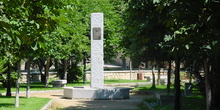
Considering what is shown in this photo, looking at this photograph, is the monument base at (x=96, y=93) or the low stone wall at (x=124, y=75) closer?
the monument base at (x=96, y=93)

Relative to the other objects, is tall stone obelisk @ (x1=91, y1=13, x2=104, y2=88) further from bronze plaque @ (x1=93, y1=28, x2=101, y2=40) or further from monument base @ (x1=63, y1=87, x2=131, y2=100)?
monument base @ (x1=63, y1=87, x2=131, y2=100)

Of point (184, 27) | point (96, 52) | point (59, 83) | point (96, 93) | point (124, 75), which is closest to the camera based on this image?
point (184, 27)

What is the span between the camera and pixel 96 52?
27.4 m

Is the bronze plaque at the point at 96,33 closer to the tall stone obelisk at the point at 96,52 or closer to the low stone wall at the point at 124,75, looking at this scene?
the tall stone obelisk at the point at 96,52


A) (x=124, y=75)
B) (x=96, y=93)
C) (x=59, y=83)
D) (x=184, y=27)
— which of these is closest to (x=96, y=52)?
(x=96, y=93)

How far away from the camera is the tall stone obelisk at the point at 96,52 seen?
89.4 feet

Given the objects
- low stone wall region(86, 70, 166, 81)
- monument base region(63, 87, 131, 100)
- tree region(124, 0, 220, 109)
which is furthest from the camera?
low stone wall region(86, 70, 166, 81)

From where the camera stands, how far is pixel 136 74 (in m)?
51.7

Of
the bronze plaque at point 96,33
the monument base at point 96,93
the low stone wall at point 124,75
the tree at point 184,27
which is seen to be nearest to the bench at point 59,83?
the bronze plaque at point 96,33

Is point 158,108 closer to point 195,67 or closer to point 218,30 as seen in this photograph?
point 195,67

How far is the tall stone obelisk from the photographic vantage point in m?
27.2

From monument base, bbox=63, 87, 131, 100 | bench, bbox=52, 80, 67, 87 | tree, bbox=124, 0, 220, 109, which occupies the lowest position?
monument base, bbox=63, 87, 131, 100

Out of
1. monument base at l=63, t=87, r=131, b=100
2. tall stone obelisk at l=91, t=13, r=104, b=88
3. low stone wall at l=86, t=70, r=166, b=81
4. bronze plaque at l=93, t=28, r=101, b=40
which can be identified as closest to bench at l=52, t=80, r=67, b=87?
tall stone obelisk at l=91, t=13, r=104, b=88

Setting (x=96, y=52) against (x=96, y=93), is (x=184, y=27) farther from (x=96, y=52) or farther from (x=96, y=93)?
(x=96, y=52)
